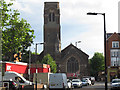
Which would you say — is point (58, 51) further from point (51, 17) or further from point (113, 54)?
point (113, 54)

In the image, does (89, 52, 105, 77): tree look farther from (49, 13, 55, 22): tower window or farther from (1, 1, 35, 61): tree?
(1, 1, 35, 61): tree

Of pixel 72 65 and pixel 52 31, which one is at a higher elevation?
pixel 52 31

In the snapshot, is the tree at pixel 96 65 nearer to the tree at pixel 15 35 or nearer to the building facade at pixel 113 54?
the building facade at pixel 113 54

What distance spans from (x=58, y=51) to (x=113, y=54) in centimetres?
2554

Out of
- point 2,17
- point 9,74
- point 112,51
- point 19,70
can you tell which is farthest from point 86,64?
point 2,17

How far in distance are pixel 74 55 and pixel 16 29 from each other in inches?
2448

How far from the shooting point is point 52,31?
3981 inches

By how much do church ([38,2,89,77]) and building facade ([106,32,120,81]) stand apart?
20011mm

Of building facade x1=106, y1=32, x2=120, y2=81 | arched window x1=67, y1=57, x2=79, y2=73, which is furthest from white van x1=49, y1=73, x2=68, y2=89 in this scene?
arched window x1=67, y1=57, x2=79, y2=73

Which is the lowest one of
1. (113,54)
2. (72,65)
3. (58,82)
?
(58,82)

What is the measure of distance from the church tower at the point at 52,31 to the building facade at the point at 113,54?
23.9 metres

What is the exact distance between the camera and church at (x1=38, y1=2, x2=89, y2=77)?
100m

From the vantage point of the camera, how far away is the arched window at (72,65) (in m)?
99.4

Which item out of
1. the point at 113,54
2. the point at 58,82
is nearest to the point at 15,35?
the point at 58,82
